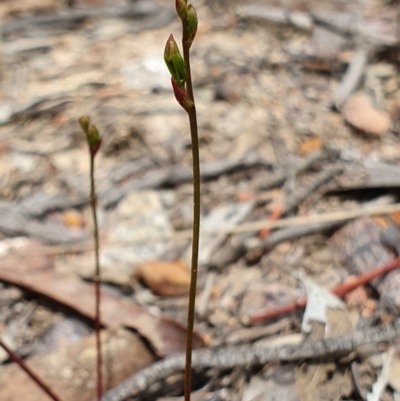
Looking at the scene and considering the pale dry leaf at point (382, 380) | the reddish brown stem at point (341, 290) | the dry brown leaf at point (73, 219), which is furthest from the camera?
the dry brown leaf at point (73, 219)

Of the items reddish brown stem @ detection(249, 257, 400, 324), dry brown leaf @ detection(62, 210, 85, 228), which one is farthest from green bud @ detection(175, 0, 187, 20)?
dry brown leaf @ detection(62, 210, 85, 228)

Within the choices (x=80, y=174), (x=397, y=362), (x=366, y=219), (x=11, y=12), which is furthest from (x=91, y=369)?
(x=11, y=12)

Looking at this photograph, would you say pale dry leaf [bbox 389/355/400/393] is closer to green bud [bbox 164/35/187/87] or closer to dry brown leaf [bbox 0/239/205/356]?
dry brown leaf [bbox 0/239/205/356]

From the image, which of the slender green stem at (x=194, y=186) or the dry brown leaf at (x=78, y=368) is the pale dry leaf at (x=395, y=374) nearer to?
the slender green stem at (x=194, y=186)

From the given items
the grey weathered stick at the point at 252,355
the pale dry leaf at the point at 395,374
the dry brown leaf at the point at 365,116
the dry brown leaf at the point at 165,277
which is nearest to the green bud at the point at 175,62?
the grey weathered stick at the point at 252,355

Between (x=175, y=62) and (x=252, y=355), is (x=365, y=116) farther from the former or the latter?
(x=175, y=62)

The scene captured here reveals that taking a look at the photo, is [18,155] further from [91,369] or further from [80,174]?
[91,369]

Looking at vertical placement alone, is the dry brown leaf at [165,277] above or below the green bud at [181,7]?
below
